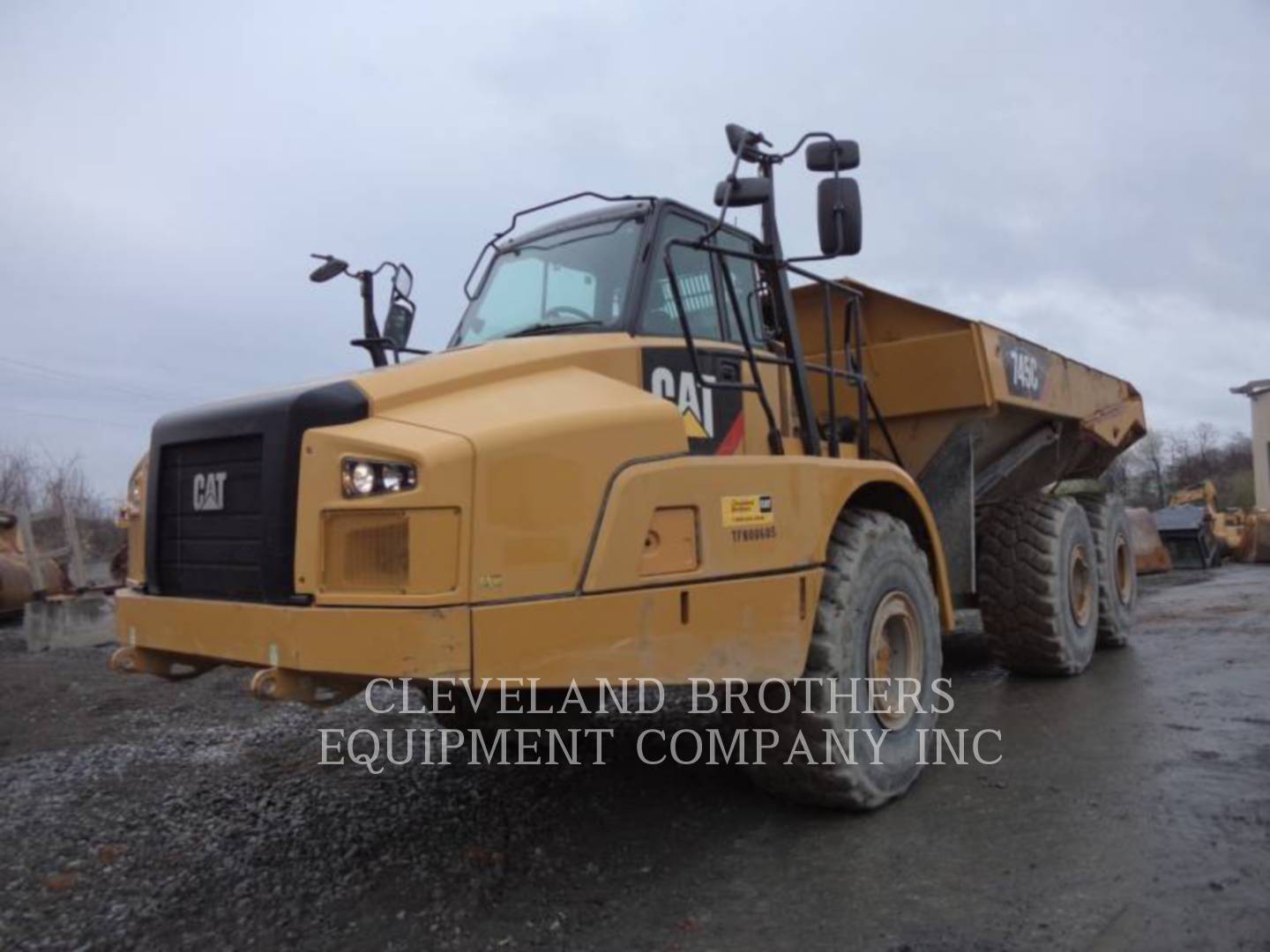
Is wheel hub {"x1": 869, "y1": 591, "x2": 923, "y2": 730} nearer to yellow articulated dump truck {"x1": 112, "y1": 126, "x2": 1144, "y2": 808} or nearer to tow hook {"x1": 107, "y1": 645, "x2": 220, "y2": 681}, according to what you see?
yellow articulated dump truck {"x1": 112, "y1": 126, "x2": 1144, "y2": 808}

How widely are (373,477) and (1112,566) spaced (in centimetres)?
656

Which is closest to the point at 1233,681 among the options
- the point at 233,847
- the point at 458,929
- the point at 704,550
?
the point at 704,550

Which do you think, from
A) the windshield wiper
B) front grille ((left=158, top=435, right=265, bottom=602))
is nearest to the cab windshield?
the windshield wiper

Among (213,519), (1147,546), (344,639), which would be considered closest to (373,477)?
(344,639)

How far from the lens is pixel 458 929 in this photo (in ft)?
10.6

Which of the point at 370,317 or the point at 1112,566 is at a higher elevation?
the point at 370,317

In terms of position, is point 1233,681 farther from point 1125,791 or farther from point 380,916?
point 380,916

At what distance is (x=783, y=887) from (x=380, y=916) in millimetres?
1334

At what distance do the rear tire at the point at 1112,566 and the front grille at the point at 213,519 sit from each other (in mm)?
6236

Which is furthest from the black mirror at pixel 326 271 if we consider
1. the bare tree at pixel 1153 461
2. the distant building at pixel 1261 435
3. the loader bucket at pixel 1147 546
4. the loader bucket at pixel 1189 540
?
the bare tree at pixel 1153 461

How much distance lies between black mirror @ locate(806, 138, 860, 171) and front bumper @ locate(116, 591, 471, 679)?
237cm

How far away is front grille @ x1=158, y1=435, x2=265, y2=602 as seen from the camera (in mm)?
3316

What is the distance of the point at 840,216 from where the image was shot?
4008 mm

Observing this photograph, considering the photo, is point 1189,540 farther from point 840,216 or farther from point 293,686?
point 293,686
